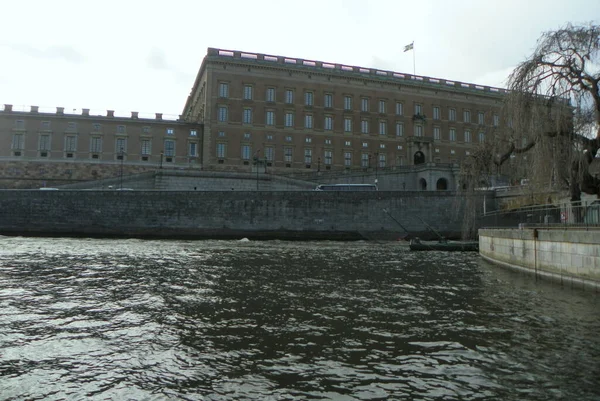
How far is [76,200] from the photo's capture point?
4084cm

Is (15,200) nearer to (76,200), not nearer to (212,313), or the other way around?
(76,200)

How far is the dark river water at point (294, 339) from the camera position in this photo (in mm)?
5684

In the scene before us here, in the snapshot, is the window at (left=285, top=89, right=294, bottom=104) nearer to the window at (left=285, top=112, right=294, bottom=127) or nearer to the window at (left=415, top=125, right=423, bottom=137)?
the window at (left=285, top=112, right=294, bottom=127)

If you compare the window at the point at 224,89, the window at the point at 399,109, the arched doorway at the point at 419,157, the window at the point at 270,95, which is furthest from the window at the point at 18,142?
the arched doorway at the point at 419,157

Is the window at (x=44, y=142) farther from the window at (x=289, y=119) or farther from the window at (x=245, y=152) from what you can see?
the window at (x=289, y=119)

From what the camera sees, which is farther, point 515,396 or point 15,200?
point 15,200

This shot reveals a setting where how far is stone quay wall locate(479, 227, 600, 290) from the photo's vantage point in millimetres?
12297

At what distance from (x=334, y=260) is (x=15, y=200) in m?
33.3

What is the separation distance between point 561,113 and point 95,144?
56.1 metres

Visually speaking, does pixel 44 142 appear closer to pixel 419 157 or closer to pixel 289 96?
pixel 289 96

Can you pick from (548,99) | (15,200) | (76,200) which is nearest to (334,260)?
(548,99)

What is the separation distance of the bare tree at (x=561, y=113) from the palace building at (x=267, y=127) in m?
39.6

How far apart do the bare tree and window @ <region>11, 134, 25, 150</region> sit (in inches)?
2307

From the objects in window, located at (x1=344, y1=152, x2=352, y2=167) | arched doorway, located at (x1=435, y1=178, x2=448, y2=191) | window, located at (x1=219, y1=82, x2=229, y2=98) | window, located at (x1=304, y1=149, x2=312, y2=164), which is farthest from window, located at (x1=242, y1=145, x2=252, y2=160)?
arched doorway, located at (x1=435, y1=178, x2=448, y2=191)
